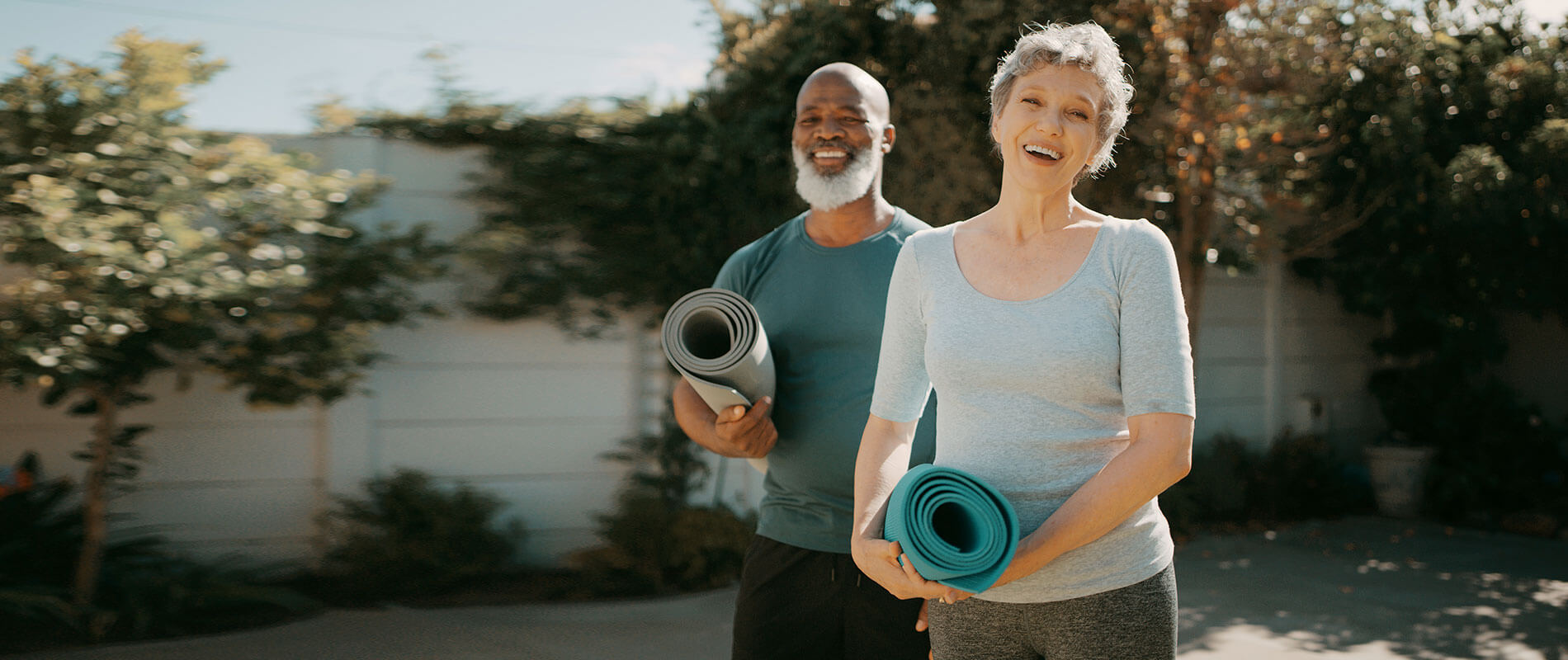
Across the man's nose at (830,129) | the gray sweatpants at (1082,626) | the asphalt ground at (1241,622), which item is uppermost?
the man's nose at (830,129)

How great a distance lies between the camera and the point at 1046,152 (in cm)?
154

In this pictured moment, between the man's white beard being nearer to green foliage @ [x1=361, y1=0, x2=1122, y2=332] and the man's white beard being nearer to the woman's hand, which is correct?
the woman's hand

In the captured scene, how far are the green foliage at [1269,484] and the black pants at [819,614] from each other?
5.27m

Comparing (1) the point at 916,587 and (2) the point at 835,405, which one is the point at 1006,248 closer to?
(1) the point at 916,587

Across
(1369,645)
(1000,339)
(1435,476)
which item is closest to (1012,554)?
(1000,339)

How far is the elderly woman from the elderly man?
0.60 m

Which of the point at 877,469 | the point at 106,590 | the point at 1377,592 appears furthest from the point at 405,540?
the point at 1377,592

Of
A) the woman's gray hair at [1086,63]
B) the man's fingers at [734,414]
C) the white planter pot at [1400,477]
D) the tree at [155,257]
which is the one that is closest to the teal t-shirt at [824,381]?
the man's fingers at [734,414]

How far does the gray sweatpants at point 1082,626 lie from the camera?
146 cm

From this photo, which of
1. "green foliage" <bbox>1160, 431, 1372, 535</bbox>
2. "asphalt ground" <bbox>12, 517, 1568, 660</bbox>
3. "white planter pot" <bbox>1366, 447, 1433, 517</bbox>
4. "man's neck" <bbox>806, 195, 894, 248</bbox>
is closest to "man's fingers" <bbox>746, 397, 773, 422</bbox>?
"man's neck" <bbox>806, 195, 894, 248</bbox>

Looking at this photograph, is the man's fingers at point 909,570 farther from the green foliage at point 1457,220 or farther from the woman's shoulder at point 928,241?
the green foliage at point 1457,220

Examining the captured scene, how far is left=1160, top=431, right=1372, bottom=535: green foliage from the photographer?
7262mm

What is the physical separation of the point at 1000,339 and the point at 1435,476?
23.7 ft

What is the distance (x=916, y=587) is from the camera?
4.86 feet
